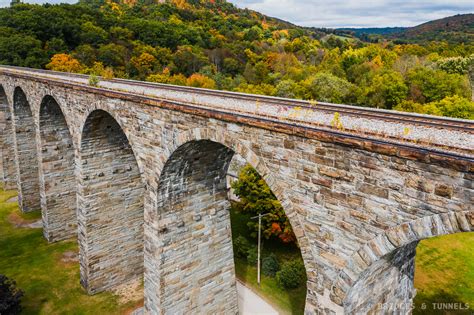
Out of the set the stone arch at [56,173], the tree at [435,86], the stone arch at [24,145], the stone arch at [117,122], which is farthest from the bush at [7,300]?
the tree at [435,86]

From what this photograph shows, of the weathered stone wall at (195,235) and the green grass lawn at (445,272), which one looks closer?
the weathered stone wall at (195,235)

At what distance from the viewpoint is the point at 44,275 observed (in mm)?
22297

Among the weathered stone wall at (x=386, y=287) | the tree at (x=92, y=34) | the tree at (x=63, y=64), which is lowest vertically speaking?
the weathered stone wall at (x=386, y=287)

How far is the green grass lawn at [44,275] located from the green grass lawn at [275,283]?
6.67 meters

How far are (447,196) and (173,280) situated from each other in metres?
11.7

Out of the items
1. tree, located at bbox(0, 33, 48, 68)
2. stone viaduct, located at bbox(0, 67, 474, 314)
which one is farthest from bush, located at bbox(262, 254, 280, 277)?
tree, located at bbox(0, 33, 48, 68)

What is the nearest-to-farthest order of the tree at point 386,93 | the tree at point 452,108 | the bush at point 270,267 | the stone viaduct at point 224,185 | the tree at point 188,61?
the stone viaduct at point 224,185, the bush at point 270,267, the tree at point 452,108, the tree at point 386,93, the tree at point 188,61

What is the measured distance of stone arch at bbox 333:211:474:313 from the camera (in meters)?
6.65

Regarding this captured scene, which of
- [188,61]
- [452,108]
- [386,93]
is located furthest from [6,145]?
[452,108]

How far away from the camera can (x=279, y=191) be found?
9.61 metres

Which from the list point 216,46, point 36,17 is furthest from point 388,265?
point 216,46

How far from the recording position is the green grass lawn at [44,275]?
63.5ft

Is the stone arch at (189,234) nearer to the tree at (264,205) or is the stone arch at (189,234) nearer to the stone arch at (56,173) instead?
the tree at (264,205)

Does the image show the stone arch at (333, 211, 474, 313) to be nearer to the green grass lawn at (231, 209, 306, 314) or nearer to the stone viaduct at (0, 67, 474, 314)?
the stone viaduct at (0, 67, 474, 314)
